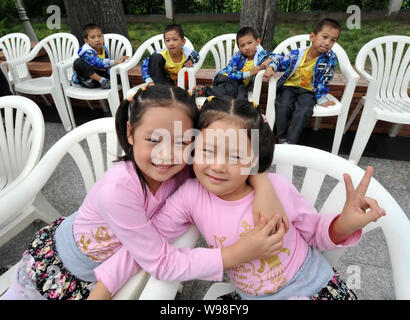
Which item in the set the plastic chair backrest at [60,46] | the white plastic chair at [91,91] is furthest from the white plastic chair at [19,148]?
the plastic chair backrest at [60,46]

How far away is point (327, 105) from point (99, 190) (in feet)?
6.96

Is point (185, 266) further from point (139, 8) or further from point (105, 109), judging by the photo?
point (139, 8)

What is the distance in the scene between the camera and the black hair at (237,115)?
0.91 metres

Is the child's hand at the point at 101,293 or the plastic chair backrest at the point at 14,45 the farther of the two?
the plastic chair backrest at the point at 14,45

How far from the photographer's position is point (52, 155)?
1307mm

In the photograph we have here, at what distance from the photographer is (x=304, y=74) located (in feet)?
8.38

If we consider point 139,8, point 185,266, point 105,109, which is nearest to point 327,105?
point 185,266

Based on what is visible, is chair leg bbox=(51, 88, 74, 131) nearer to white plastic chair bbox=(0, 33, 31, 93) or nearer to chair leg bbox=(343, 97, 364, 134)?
white plastic chair bbox=(0, 33, 31, 93)

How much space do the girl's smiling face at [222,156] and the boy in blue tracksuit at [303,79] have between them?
65.4 inches

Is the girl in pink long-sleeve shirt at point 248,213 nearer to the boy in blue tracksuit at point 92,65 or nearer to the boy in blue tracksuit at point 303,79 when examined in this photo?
the boy in blue tracksuit at point 303,79

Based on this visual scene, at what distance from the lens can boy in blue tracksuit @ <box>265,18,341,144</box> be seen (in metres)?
2.37

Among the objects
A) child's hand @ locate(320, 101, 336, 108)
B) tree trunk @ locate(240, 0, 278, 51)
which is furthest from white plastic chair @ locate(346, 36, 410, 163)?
tree trunk @ locate(240, 0, 278, 51)

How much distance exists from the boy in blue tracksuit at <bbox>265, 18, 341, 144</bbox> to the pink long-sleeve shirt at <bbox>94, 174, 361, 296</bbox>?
1.52 m

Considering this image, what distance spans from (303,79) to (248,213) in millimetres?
2006
